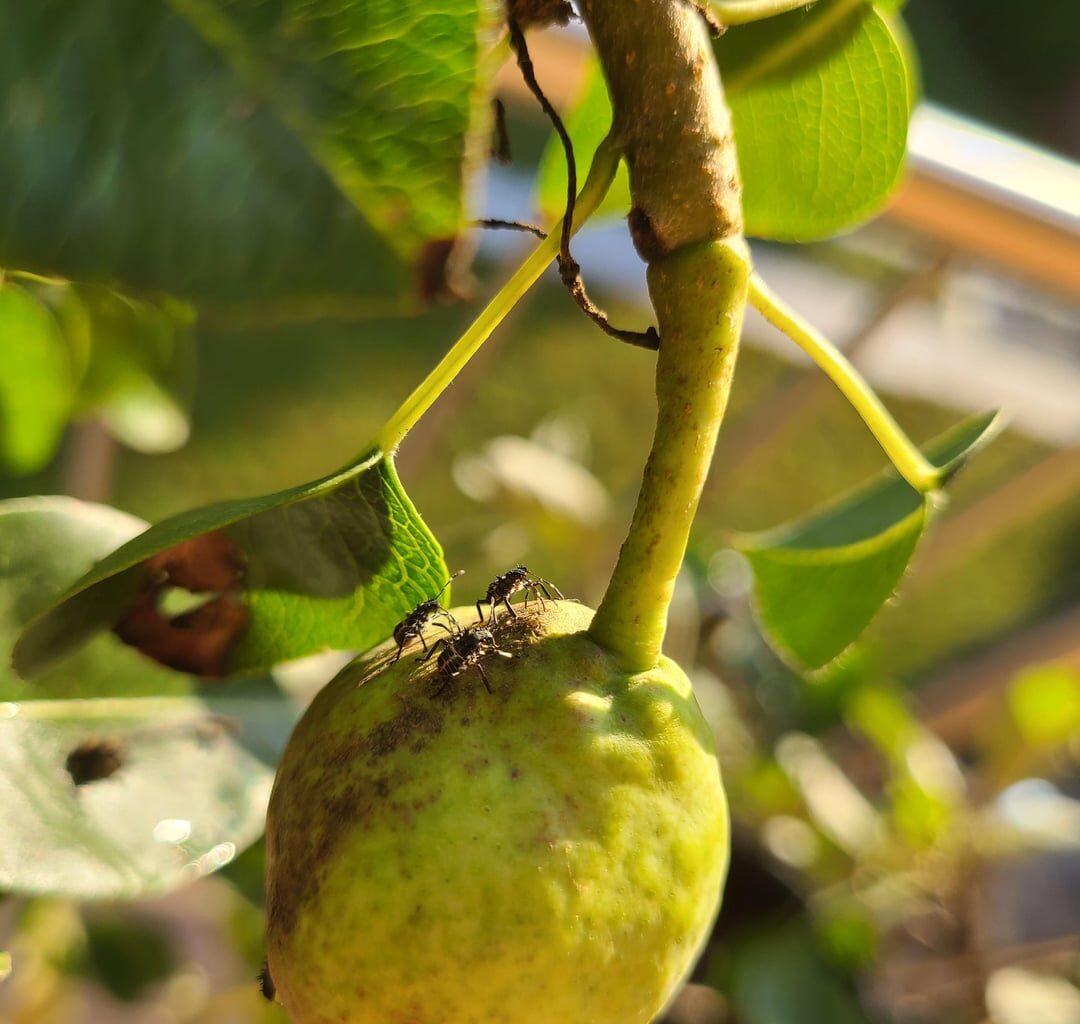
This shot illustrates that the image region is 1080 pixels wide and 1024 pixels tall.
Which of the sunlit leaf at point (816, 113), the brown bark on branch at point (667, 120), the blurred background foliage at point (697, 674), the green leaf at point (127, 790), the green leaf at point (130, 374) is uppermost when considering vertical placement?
the brown bark on branch at point (667, 120)

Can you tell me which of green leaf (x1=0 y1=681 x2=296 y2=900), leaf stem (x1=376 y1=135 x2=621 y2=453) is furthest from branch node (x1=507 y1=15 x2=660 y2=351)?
green leaf (x1=0 y1=681 x2=296 y2=900)

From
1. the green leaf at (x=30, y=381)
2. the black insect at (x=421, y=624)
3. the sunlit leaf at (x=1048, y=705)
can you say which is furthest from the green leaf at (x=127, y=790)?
the sunlit leaf at (x=1048, y=705)

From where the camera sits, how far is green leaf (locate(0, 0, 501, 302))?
0.28m

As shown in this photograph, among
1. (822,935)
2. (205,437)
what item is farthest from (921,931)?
(205,437)

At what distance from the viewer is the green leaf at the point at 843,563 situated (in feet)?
1.30

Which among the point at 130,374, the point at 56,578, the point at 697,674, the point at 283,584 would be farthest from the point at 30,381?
the point at 697,674

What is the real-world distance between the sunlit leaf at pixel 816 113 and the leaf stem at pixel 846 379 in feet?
0.31

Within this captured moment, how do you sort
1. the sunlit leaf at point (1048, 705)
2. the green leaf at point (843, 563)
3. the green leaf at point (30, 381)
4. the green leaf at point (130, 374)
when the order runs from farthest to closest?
1. the sunlit leaf at point (1048, 705)
2. the green leaf at point (130, 374)
3. the green leaf at point (30, 381)
4. the green leaf at point (843, 563)

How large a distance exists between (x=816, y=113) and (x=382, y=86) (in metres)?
0.19

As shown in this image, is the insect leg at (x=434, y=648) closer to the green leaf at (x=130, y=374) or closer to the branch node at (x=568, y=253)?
the branch node at (x=568, y=253)

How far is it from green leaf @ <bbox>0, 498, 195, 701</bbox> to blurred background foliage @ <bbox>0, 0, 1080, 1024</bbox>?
105 millimetres

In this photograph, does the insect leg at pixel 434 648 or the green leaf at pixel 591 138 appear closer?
the insect leg at pixel 434 648

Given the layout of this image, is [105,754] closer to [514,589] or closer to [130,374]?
[514,589]

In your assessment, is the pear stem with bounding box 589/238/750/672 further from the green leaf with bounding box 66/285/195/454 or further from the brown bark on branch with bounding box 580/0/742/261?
the green leaf with bounding box 66/285/195/454
